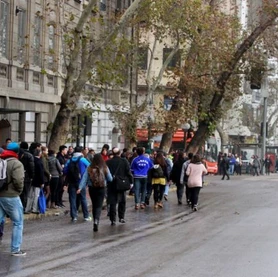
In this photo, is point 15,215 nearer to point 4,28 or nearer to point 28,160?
point 28,160

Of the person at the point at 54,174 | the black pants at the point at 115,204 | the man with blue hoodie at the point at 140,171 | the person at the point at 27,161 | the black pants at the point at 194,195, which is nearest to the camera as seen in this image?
the black pants at the point at 115,204

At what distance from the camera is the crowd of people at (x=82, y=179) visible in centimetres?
1391

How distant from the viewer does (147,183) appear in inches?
995

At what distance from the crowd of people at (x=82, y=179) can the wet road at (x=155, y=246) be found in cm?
54

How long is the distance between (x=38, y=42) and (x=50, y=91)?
312cm

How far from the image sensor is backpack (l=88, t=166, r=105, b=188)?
709 inches

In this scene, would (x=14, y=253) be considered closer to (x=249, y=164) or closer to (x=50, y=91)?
(x=50, y=91)

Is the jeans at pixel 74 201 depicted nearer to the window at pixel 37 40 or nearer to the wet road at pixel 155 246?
the wet road at pixel 155 246

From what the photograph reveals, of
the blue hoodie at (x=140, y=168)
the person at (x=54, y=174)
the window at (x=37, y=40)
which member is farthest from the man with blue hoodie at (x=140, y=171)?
the window at (x=37, y=40)

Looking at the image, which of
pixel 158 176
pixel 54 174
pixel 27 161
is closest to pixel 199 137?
pixel 158 176

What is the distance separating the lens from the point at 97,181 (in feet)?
59.1

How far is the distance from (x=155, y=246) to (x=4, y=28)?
1858 cm

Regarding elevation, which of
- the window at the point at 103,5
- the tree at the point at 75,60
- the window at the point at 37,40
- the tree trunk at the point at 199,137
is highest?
the window at the point at 103,5

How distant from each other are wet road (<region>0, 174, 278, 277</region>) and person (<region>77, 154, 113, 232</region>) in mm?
476
